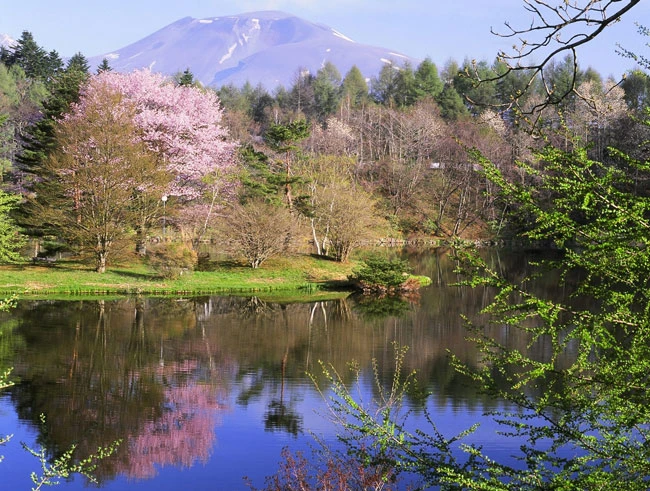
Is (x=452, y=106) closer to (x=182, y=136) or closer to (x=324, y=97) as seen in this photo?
(x=324, y=97)

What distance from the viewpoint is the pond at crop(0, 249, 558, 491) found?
12.7 metres

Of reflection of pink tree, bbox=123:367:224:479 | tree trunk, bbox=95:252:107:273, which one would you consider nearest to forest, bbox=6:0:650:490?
tree trunk, bbox=95:252:107:273

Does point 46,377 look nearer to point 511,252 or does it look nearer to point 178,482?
point 178,482

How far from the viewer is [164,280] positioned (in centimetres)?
3200

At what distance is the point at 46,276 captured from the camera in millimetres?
30938

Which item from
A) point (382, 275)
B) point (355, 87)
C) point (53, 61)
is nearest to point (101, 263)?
point (382, 275)

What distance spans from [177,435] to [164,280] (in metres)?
18.8

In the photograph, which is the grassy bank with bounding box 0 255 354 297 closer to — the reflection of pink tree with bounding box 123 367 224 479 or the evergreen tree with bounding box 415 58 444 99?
the reflection of pink tree with bounding box 123 367 224 479

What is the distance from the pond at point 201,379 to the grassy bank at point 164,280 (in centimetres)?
164

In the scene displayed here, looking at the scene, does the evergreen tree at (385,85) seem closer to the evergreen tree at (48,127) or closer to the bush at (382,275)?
the evergreen tree at (48,127)

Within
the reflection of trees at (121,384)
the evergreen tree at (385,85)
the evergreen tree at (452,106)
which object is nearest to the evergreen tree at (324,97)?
the evergreen tree at (385,85)

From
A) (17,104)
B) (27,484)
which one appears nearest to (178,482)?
(27,484)

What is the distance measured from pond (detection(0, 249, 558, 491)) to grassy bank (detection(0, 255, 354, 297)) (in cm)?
164

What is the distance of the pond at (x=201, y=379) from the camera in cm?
1273
